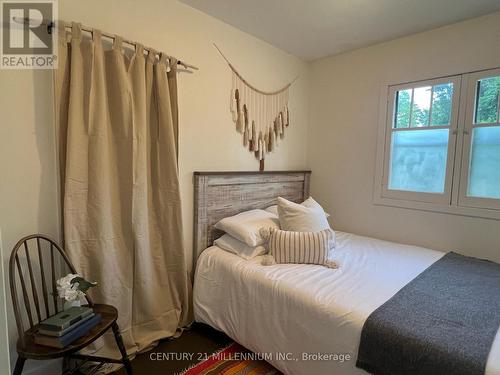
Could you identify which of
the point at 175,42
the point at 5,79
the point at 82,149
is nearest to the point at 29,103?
the point at 5,79

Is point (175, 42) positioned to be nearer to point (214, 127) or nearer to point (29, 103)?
point (214, 127)

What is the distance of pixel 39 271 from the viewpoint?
1.49 meters

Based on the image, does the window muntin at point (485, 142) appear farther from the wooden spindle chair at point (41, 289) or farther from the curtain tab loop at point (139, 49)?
the wooden spindle chair at point (41, 289)

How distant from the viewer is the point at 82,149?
1503 millimetres

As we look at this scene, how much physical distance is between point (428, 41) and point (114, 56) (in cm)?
247

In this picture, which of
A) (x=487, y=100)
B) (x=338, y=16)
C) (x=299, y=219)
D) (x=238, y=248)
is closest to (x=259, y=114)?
(x=338, y=16)

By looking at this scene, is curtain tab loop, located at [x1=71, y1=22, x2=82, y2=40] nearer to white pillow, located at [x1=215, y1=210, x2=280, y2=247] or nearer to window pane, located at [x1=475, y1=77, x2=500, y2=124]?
white pillow, located at [x1=215, y1=210, x2=280, y2=247]

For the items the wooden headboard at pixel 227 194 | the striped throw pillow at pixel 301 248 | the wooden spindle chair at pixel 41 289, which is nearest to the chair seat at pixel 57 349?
the wooden spindle chair at pixel 41 289

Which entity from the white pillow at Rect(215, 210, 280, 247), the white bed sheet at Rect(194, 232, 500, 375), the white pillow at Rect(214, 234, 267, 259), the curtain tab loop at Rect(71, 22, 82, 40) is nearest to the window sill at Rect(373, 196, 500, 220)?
the white bed sheet at Rect(194, 232, 500, 375)

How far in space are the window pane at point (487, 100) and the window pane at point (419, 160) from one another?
242mm

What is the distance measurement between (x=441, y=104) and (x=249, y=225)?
1926mm

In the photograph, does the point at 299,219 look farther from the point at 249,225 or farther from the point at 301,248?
the point at 249,225

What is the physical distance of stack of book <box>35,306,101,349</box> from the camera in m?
1.19

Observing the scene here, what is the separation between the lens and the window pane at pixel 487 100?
2.05m
